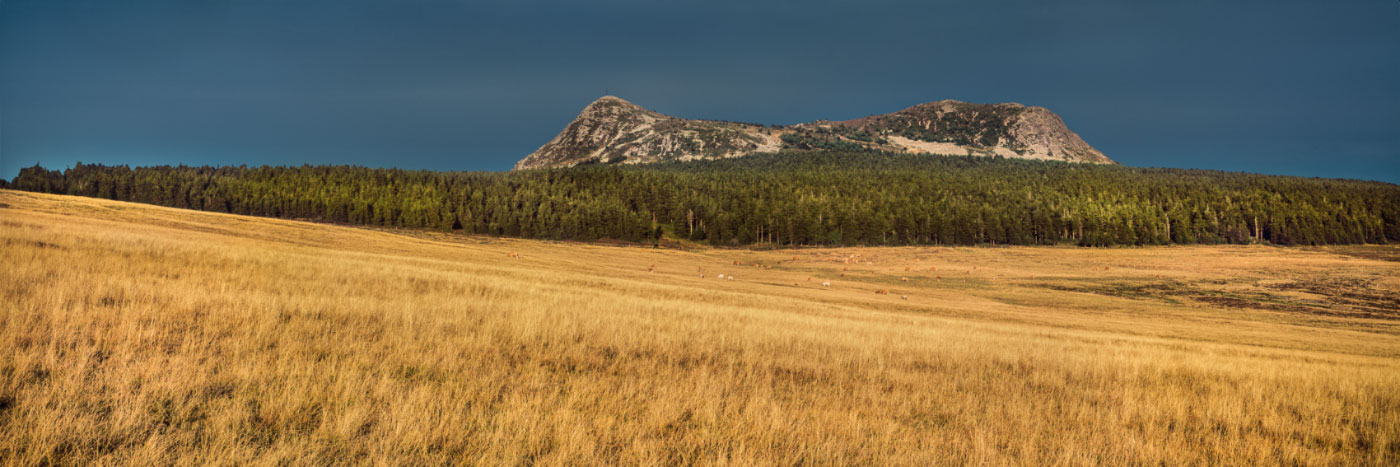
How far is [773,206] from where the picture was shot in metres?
129

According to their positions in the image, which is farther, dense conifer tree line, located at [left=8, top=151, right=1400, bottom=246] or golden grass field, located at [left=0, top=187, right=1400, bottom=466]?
dense conifer tree line, located at [left=8, top=151, right=1400, bottom=246]

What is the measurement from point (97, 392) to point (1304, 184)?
239 m

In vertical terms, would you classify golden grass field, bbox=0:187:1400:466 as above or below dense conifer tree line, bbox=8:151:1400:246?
below

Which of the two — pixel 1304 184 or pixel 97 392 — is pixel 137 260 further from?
pixel 1304 184

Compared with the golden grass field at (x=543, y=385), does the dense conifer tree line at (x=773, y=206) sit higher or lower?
higher

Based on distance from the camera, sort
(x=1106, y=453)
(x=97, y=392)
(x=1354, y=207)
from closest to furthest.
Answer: (x=97, y=392) < (x=1106, y=453) < (x=1354, y=207)

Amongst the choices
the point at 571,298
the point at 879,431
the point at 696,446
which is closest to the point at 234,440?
the point at 696,446

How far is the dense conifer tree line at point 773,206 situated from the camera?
11788 cm

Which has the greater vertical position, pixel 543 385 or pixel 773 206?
pixel 773 206

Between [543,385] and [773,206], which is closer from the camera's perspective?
[543,385]

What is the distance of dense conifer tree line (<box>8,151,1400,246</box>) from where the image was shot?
117875 millimetres

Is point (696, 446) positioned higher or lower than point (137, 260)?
lower

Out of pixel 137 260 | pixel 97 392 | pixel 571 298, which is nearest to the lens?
pixel 97 392

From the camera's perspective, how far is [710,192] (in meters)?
154
